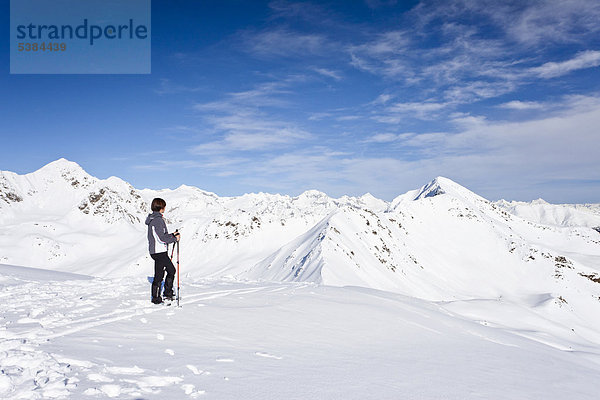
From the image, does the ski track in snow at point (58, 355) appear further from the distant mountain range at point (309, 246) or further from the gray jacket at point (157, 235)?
the distant mountain range at point (309, 246)

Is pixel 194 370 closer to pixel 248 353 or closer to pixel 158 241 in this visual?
pixel 248 353

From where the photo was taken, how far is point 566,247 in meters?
117

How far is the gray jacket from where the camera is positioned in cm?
1019

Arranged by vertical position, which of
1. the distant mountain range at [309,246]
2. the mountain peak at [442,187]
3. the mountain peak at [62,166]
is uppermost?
the mountain peak at [62,166]

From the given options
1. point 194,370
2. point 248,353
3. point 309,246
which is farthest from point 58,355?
point 309,246

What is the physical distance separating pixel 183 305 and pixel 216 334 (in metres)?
3.04

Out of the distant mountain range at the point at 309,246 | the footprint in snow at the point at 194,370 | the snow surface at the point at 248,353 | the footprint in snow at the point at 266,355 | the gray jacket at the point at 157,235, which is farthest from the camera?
the distant mountain range at the point at 309,246

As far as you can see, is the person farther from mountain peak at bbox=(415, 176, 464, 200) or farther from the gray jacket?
mountain peak at bbox=(415, 176, 464, 200)

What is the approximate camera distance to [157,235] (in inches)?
401

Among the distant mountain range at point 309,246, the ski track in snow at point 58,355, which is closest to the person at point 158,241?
the ski track in snow at point 58,355

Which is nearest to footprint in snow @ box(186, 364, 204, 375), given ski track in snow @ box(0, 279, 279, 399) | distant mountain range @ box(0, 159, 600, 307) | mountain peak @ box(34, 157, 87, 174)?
ski track in snow @ box(0, 279, 279, 399)

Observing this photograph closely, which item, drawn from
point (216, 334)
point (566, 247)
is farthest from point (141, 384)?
point (566, 247)

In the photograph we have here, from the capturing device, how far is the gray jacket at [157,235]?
10.2 meters

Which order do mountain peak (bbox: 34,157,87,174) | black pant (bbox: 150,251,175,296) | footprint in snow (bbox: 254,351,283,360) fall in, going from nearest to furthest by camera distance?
footprint in snow (bbox: 254,351,283,360) < black pant (bbox: 150,251,175,296) < mountain peak (bbox: 34,157,87,174)
